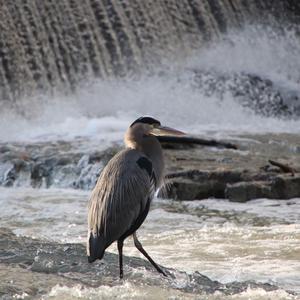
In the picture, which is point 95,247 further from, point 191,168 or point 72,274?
point 191,168

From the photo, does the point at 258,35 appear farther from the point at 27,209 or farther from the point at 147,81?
the point at 27,209

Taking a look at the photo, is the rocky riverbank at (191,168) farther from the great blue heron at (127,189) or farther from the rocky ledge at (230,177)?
the great blue heron at (127,189)

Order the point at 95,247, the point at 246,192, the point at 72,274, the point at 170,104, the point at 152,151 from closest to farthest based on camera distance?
the point at 95,247 < the point at 72,274 < the point at 152,151 < the point at 246,192 < the point at 170,104

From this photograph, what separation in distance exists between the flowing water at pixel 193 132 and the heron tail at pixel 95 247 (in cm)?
15

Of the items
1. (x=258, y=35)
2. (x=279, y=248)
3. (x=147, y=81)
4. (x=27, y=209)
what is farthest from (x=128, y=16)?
(x=279, y=248)

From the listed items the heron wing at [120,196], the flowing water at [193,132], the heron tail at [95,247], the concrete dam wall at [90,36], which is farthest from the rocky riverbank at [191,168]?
the concrete dam wall at [90,36]

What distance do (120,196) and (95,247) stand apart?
29cm

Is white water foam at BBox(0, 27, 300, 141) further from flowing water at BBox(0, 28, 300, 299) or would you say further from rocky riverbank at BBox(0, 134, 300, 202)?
rocky riverbank at BBox(0, 134, 300, 202)

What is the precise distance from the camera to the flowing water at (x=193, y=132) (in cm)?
564

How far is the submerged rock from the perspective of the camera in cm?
470

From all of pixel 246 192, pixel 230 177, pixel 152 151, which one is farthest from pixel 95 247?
pixel 230 177

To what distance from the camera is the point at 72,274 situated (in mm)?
4973

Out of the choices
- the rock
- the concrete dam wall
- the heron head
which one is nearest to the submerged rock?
the heron head

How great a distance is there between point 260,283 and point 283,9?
1272 centimetres
